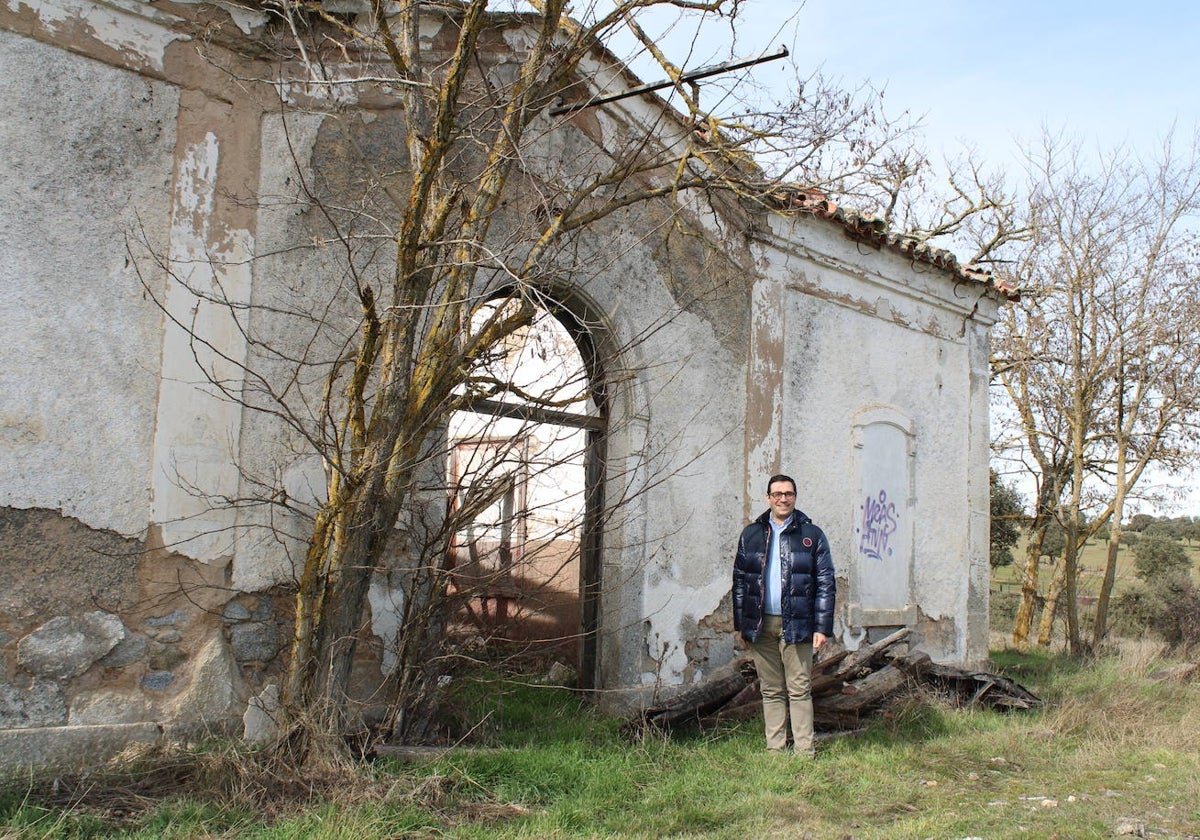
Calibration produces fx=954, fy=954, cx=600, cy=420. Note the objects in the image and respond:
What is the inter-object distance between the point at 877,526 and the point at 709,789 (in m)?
4.39

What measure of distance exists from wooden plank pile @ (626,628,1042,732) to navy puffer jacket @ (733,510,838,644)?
70 cm

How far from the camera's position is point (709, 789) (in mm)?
5039

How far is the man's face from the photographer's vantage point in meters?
5.96

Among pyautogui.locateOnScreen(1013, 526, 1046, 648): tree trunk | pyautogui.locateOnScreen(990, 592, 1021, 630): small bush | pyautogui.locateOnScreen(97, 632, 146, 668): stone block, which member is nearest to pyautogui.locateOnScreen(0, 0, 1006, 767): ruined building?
pyautogui.locateOnScreen(97, 632, 146, 668): stone block

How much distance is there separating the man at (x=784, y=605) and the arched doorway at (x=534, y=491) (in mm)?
978

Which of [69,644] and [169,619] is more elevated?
[169,619]

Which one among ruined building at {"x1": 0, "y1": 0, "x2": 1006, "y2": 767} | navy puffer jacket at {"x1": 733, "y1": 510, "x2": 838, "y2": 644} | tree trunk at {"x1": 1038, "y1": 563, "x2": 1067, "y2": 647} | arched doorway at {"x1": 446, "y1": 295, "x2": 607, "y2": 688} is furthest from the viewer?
tree trunk at {"x1": 1038, "y1": 563, "x2": 1067, "y2": 647}

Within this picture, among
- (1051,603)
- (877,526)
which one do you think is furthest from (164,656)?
(1051,603)

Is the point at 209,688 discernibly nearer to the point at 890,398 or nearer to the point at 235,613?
the point at 235,613

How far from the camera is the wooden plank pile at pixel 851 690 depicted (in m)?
6.28

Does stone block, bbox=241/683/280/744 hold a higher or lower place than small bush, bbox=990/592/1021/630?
higher

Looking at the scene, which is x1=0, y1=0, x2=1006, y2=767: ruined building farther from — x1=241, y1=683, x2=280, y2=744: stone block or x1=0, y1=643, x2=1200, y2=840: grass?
x1=0, y1=643, x2=1200, y2=840: grass

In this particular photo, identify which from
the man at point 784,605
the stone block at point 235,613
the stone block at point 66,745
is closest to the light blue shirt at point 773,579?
the man at point 784,605

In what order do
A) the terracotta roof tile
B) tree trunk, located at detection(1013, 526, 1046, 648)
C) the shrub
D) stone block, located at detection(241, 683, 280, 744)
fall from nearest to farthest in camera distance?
stone block, located at detection(241, 683, 280, 744)
the terracotta roof tile
tree trunk, located at detection(1013, 526, 1046, 648)
the shrub
